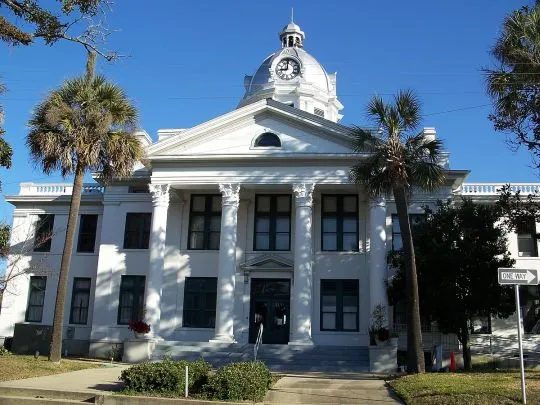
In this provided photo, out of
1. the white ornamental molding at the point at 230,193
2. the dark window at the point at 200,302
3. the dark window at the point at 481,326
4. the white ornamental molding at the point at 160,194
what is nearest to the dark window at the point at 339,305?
the dark window at the point at 200,302

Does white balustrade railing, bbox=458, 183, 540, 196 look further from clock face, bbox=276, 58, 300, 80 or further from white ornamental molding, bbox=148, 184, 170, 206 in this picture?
clock face, bbox=276, 58, 300, 80

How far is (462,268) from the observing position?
23469 mm

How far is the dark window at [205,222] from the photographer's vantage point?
99.5 ft

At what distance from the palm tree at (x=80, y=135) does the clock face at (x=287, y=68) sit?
2412 centimetres

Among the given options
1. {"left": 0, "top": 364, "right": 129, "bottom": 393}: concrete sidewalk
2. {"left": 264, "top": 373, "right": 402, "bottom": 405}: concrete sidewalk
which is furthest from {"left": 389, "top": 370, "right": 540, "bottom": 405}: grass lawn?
{"left": 0, "top": 364, "right": 129, "bottom": 393}: concrete sidewalk

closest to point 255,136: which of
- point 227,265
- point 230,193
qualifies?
point 230,193

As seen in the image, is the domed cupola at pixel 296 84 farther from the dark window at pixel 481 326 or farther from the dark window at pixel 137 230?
the dark window at pixel 481 326

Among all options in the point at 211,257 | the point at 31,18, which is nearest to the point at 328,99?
the point at 211,257

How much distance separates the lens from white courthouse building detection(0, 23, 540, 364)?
2766cm

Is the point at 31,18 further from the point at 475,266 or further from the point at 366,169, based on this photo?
the point at 475,266

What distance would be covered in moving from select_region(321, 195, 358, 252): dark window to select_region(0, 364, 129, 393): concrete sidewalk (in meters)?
13.8

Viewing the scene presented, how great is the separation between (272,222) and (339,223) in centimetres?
332

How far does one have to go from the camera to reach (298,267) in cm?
2722

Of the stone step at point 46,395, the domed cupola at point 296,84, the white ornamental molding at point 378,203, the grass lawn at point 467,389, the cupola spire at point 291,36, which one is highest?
the cupola spire at point 291,36
